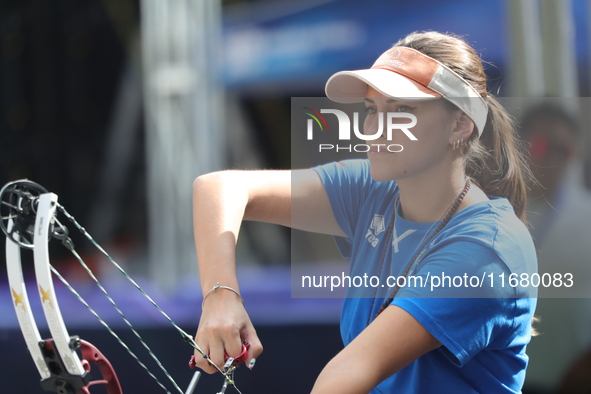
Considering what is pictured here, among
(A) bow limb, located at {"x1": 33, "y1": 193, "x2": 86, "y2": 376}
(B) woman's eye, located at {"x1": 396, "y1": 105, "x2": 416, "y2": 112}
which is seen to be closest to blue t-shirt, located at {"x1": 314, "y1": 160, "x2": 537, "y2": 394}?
(B) woman's eye, located at {"x1": 396, "y1": 105, "x2": 416, "y2": 112}

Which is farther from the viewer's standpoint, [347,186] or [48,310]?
[347,186]

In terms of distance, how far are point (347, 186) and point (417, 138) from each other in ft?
0.79

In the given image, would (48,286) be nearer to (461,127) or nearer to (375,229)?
(375,229)

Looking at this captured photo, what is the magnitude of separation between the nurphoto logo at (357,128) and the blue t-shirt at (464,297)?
0.58ft

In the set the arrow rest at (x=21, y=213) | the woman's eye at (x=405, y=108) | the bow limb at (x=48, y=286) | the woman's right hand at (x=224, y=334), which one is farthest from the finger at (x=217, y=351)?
the woman's eye at (x=405, y=108)

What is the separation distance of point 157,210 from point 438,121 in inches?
93.8

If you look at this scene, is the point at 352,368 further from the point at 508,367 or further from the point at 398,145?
the point at 398,145

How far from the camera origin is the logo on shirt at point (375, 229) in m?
1.51

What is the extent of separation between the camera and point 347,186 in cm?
158

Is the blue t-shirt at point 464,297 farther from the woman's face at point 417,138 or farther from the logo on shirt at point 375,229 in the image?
the woman's face at point 417,138

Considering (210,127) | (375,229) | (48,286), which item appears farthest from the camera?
(210,127)

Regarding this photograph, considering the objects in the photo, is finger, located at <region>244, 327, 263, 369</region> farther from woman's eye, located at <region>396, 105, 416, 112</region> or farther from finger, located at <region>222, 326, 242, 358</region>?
woman's eye, located at <region>396, 105, 416, 112</region>

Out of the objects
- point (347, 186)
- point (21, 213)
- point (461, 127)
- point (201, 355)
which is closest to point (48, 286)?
point (21, 213)

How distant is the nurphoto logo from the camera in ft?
4.62
